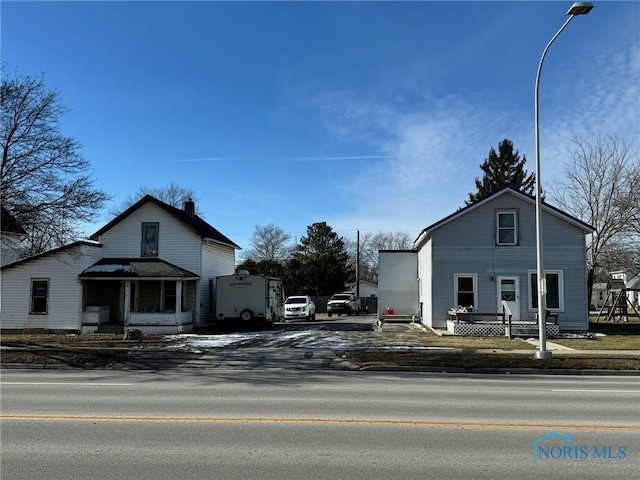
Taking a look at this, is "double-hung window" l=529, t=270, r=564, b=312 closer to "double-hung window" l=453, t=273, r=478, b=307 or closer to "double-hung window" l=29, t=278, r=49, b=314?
"double-hung window" l=453, t=273, r=478, b=307

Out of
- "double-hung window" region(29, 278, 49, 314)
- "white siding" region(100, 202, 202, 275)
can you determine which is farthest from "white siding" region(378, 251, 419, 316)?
"double-hung window" region(29, 278, 49, 314)

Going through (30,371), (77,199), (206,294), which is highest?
(77,199)

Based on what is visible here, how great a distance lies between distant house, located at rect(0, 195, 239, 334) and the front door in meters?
15.2

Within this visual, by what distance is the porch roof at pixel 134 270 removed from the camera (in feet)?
85.3

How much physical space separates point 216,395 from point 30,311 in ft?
67.7

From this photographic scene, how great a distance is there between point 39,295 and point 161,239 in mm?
6531

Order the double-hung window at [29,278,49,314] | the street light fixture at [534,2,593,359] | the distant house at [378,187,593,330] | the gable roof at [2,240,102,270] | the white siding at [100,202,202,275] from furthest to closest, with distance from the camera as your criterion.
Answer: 1. the white siding at [100,202,202,275]
2. the double-hung window at [29,278,49,314]
3. the gable roof at [2,240,102,270]
4. the distant house at [378,187,593,330]
5. the street light fixture at [534,2,593,359]

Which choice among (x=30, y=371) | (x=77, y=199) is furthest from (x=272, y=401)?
(x=77, y=199)

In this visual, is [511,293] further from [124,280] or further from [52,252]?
[52,252]

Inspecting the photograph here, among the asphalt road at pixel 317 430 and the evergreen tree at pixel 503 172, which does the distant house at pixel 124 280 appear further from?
the evergreen tree at pixel 503 172

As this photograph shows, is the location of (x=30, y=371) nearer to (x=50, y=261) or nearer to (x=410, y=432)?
(x=410, y=432)

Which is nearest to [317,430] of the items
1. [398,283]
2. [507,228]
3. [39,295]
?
[507,228]

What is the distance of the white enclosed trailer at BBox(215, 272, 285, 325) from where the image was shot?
27.9m

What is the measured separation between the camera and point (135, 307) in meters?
28.8
